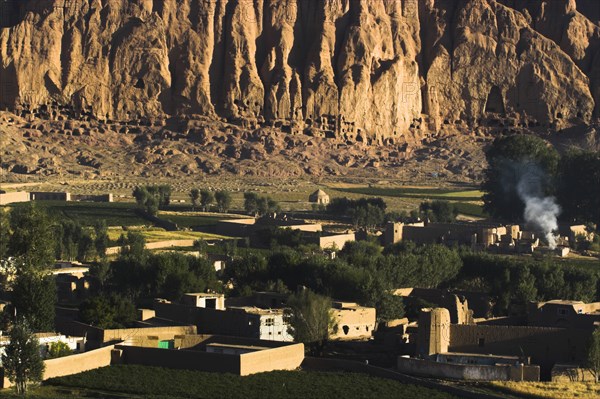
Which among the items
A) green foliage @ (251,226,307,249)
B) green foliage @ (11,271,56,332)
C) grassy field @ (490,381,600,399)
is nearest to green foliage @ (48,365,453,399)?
grassy field @ (490,381,600,399)

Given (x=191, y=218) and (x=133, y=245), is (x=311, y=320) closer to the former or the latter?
(x=133, y=245)

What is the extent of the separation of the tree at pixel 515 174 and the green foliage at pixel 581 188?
2.62 ft

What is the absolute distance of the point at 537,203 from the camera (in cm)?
9294

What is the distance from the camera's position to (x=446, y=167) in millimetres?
122438

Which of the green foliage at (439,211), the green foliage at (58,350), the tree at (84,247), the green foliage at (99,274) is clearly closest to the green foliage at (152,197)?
the green foliage at (439,211)

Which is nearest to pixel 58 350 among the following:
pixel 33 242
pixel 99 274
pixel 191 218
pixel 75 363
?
pixel 75 363

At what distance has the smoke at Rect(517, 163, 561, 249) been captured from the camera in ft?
289

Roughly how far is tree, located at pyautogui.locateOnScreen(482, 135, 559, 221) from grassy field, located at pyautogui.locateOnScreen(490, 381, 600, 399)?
157ft

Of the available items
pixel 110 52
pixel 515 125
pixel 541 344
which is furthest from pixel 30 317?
pixel 515 125

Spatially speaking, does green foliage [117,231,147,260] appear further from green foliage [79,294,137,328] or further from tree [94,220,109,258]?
green foliage [79,294,137,328]

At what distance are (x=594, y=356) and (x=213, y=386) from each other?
1058 cm

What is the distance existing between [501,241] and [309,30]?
159 feet

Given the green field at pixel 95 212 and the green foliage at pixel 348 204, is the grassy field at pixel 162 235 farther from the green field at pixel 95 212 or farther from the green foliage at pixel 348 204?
the green foliage at pixel 348 204

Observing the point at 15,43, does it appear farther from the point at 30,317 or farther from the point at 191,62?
the point at 30,317
